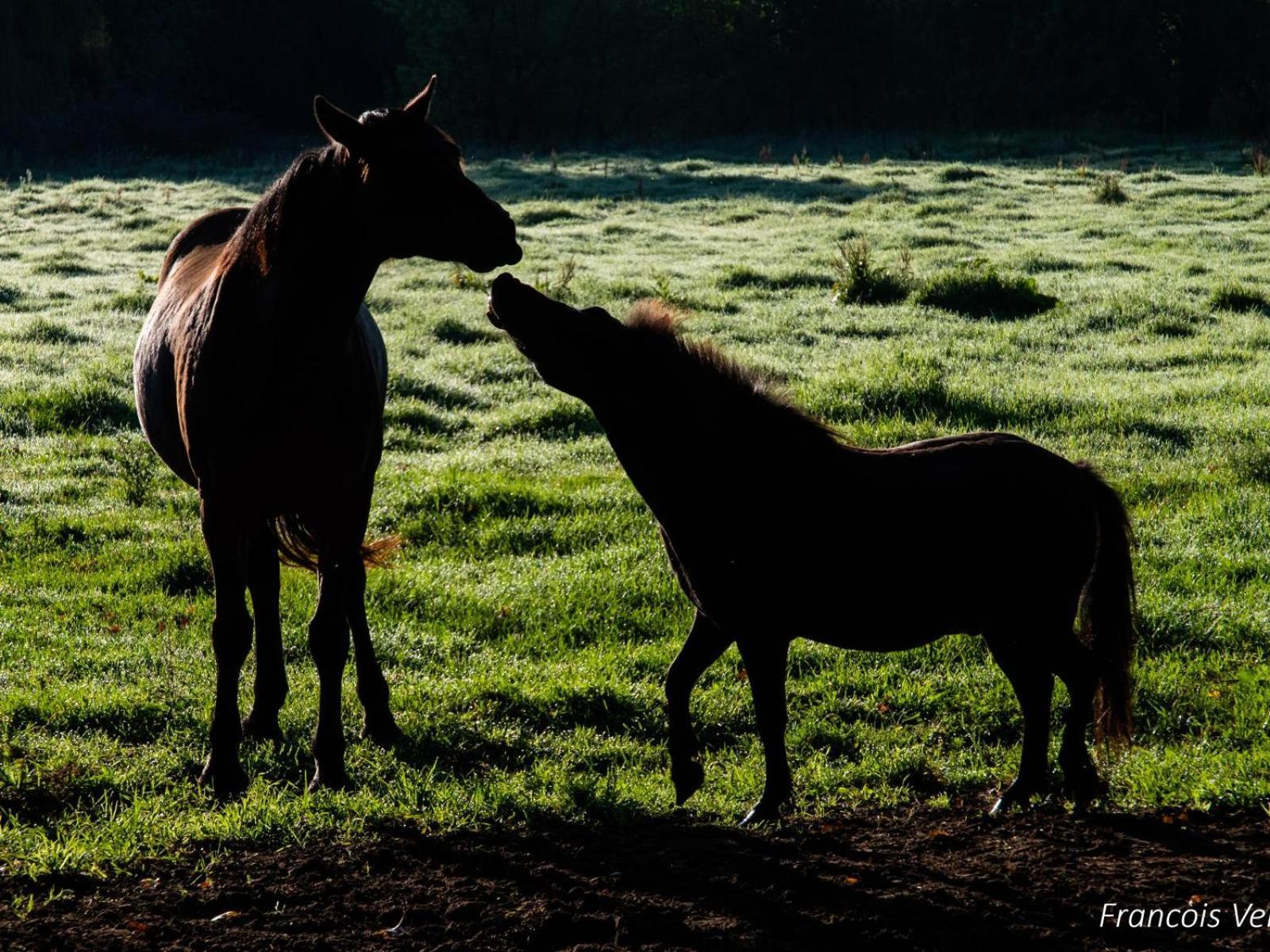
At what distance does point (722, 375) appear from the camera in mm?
4379

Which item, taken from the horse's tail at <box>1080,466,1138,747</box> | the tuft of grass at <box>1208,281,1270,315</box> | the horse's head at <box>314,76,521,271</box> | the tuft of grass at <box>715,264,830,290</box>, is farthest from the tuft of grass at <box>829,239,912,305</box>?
the horse's head at <box>314,76,521,271</box>

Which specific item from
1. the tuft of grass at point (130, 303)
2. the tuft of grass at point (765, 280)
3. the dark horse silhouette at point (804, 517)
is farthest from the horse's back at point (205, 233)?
the tuft of grass at point (765, 280)

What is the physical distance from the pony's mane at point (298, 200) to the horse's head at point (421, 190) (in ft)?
0.47

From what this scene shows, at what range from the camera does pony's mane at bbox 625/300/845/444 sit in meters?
4.33

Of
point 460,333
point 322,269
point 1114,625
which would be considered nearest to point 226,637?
point 322,269

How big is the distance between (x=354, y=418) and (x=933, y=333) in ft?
32.1

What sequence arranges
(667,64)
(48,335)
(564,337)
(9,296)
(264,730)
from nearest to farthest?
(564,337) → (264,730) → (48,335) → (9,296) → (667,64)

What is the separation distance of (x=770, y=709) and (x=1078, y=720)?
112 cm

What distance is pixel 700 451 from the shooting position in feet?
14.2

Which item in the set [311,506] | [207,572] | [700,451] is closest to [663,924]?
[700,451]

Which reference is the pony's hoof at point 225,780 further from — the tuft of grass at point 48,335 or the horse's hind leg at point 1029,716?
the tuft of grass at point 48,335

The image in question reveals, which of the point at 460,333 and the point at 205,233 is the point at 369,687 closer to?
the point at 205,233

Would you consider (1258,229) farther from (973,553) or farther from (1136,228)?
(973,553)

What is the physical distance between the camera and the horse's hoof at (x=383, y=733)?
566cm
